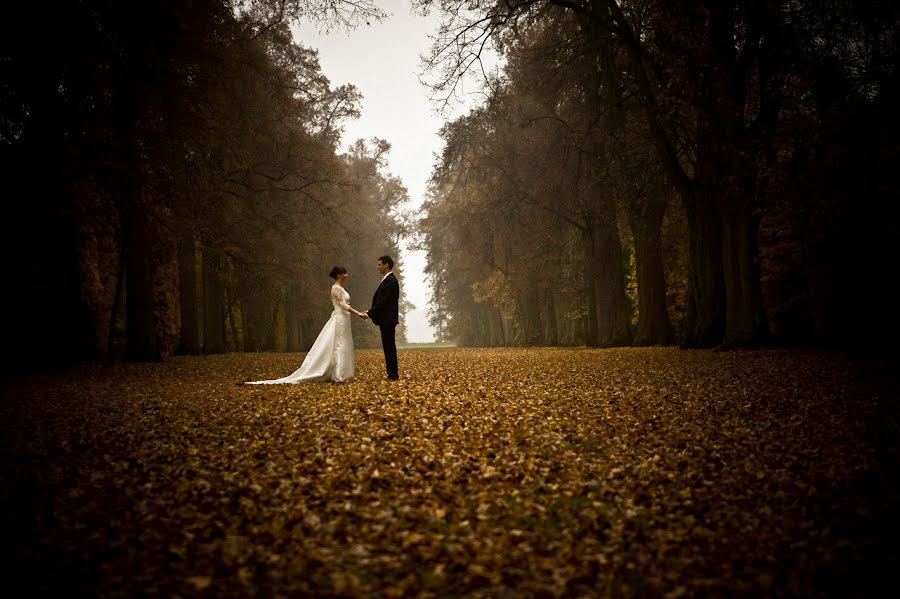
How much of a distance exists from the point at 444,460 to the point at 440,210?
29.1 m

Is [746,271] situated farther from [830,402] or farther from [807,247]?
[830,402]

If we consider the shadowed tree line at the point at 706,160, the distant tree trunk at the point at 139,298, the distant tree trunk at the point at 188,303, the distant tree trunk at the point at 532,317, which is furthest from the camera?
the distant tree trunk at the point at 532,317

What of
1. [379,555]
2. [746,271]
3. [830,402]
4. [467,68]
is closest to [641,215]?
[746,271]

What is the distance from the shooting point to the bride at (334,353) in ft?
36.3

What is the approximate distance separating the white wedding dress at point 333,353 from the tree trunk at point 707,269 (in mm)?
10717

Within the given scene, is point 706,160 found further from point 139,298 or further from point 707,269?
point 139,298

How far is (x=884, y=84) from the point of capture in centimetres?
873

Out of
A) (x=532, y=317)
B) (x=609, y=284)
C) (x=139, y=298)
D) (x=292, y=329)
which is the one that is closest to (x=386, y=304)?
(x=139, y=298)

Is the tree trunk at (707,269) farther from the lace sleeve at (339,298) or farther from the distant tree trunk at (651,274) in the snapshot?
the lace sleeve at (339,298)

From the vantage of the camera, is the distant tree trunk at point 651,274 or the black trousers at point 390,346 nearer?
the black trousers at point 390,346

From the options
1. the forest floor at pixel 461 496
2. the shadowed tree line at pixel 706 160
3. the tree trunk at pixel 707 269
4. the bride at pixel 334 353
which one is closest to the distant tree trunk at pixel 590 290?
the shadowed tree line at pixel 706 160

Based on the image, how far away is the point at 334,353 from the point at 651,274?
13.1 metres

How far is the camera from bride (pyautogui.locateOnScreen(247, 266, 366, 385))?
11.1 meters

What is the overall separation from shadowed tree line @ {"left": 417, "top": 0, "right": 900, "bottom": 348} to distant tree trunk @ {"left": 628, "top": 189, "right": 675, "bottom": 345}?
0.07 meters
